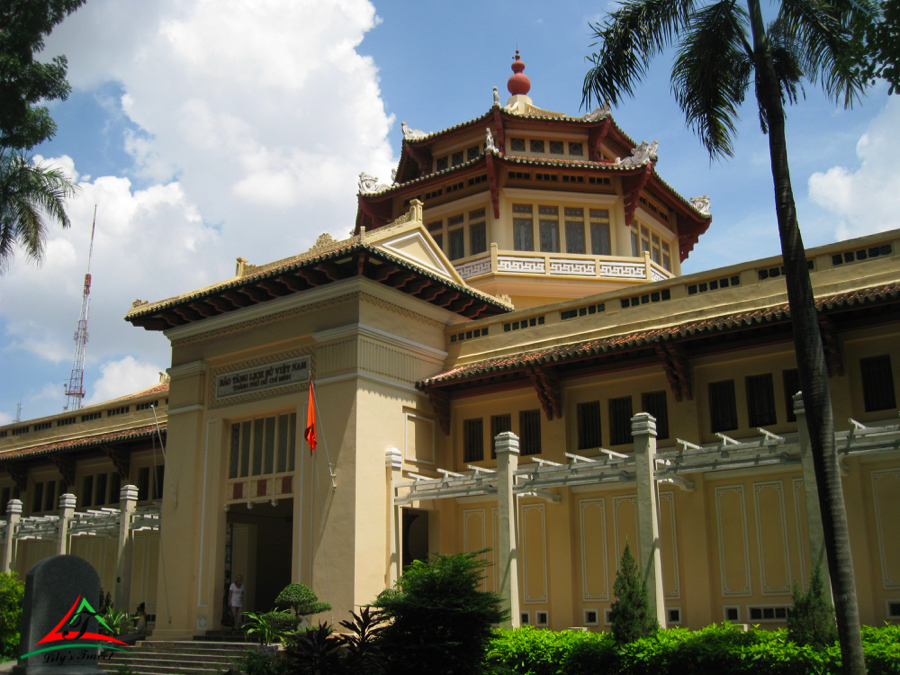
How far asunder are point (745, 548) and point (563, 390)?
241 inches

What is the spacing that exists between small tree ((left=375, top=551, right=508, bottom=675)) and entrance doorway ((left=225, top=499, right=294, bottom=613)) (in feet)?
34.0

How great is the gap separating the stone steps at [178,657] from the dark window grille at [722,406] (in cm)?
1223

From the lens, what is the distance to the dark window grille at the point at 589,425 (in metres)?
22.4

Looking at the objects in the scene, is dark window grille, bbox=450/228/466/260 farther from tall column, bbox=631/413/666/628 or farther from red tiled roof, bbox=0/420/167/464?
tall column, bbox=631/413/666/628

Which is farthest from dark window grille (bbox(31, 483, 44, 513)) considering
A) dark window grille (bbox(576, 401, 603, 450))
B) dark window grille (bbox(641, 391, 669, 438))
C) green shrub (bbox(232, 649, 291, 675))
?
dark window grille (bbox(641, 391, 669, 438))

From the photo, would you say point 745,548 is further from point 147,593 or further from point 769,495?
point 147,593

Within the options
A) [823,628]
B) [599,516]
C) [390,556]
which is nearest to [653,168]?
[599,516]

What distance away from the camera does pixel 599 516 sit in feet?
70.6

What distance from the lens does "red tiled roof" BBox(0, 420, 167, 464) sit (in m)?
29.6

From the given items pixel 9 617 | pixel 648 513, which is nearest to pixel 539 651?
pixel 648 513

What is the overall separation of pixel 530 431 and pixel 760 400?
612cm

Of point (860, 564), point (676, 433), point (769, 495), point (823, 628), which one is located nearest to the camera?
point (823, 628)

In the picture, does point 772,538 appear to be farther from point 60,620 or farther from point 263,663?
point 60,620

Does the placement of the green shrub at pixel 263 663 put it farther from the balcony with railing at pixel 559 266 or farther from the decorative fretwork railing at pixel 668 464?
the balcony with railing at pixel 559 266
